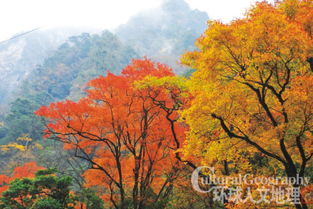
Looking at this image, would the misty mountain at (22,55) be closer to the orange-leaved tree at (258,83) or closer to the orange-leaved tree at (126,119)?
the orange-leaved tree at (126,119)

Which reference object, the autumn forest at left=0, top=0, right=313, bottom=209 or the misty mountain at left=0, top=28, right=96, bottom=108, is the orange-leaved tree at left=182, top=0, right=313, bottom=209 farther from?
the misty mountain at left=0, top=28, right=96, bottom=108

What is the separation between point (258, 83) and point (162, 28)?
436ft

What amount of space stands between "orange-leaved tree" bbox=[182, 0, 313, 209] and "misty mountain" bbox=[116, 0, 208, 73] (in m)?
99.7

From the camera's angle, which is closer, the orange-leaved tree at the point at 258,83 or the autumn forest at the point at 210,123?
the orange-leaved tree at the point at 258,83

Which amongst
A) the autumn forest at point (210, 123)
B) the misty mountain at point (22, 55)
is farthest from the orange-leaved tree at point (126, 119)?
the misty mountain at point (22, 55)

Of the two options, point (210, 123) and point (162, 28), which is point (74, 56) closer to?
point (162, 28)

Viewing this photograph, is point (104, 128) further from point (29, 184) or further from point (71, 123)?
point (29, 184)

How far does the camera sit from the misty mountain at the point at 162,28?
11481cm

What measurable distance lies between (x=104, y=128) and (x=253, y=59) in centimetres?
868

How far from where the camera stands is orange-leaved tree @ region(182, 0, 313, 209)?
5898 mm

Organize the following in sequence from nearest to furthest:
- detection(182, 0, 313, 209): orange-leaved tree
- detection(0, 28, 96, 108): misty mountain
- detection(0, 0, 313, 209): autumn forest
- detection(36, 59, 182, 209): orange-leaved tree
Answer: detection(182, 0, 313, 209): orange-leaved tree, detection(0, 0, 313, 209): autumn forest, detection(36, 59, 182, 209): orange-leaved tree, detection(0, 28, 96, 108): misty mountain

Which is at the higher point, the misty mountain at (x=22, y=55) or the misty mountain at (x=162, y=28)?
the misty mountain at (x=162, y=28)

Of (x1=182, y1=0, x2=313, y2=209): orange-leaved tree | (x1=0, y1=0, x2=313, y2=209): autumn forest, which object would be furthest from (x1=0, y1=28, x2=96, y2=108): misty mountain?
(x1=182, y1=0, x2=313, y2=209): orange-leaved tree

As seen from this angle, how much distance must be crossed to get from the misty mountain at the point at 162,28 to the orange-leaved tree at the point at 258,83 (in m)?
99.7
